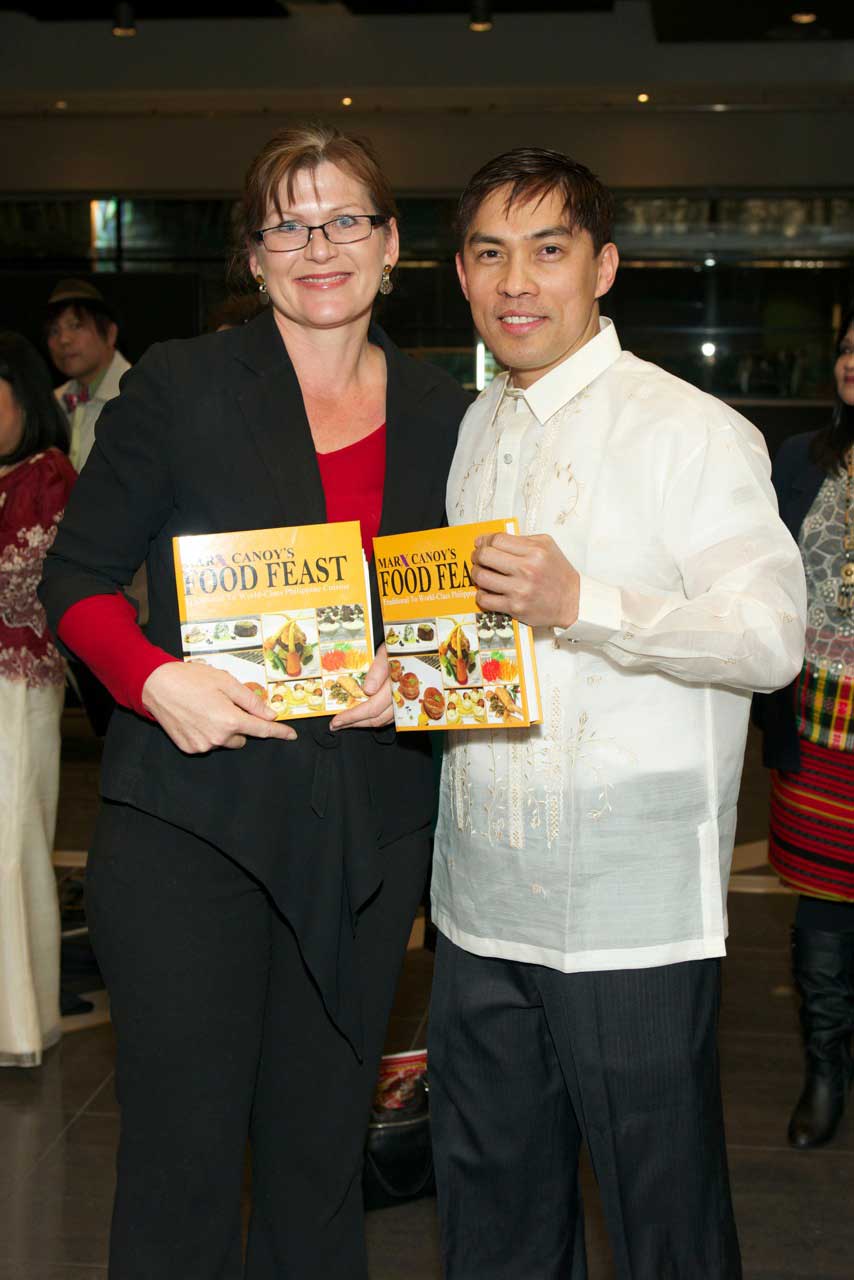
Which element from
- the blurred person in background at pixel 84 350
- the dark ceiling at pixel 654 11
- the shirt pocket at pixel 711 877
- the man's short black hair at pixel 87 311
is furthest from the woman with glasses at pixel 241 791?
the dark ceiling at pixel 654 11

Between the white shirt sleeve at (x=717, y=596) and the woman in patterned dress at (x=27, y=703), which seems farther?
the woman in patterned dress at (x=27, y=703)

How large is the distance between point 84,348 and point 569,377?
4414 mm

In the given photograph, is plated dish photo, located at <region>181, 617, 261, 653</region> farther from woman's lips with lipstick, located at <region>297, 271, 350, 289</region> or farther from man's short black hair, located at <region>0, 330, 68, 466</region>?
man's short black hair, located at <region>0, 330, 68, 466</region>

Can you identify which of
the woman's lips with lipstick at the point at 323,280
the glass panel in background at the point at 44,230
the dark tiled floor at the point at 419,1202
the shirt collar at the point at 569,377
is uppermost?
the glass panel in background at the point at 44,230

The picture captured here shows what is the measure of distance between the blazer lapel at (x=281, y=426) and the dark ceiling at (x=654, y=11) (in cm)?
819

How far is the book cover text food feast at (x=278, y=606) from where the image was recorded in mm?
1795

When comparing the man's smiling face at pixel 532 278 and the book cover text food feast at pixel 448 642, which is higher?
the man's smiling face at pixel 532 278

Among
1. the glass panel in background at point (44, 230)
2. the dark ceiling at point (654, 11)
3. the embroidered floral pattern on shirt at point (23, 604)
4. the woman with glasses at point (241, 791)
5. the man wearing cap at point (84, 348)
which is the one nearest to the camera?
the woman with glasses at point (241, 791)

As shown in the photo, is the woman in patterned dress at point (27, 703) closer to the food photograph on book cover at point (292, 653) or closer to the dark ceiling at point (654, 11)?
the food photograph on book cover at point (292, 653)

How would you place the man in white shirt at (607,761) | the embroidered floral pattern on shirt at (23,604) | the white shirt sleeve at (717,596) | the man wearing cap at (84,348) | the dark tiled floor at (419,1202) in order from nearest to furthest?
the white shirt sleeve at (717,596) < the man in white shirt at (607,761) < the dark tiled floor at (419,1202) < the embroidered floral pattern on shirt at (23,604) < the man wearing cap at (84,348)

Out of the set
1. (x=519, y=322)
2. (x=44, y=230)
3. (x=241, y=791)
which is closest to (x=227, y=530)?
(x=241, y=791)

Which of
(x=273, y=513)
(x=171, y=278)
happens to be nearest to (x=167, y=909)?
(x=273, y=513)

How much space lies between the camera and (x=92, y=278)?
11359 mm

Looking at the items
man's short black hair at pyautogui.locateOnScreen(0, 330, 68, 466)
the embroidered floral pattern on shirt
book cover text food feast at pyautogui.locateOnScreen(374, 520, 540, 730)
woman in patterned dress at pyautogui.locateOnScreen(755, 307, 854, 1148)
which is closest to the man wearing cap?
man's short black hair at pyautogui.locateOnScreen(0, 330, 68, 466)
